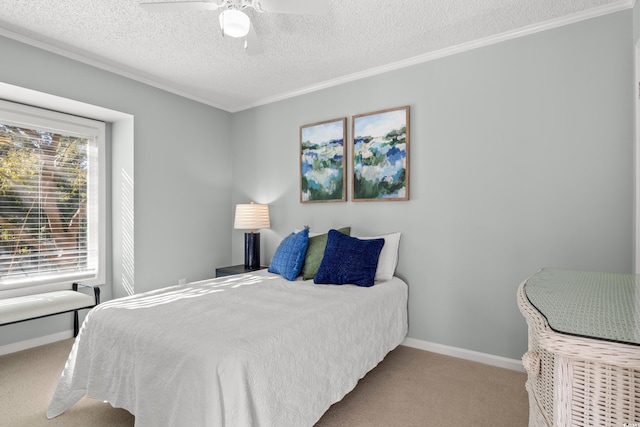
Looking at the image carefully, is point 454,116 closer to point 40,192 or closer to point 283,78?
point 283,78

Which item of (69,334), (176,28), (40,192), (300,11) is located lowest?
(69,334)

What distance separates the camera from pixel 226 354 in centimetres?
141

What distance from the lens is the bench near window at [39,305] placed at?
8.29ft

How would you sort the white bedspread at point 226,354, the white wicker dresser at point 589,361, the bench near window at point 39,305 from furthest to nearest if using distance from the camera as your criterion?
the bench near window at point 39,305
the white bedspread at point 226,354
the white wicker dresser at point 589,361

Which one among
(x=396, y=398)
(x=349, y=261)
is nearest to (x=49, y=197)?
(x=349, y=261)

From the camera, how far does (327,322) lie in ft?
6.41

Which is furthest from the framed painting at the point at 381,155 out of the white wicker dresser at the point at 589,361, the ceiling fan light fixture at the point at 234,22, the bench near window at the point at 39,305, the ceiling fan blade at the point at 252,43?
the bench near window at the point at 39,305

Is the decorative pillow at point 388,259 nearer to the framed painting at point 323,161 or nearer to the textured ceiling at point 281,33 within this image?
the framed painting at point 323,161

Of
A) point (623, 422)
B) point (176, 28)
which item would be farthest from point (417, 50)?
point (623, 422)

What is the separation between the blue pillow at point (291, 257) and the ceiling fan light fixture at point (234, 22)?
5.95 ft

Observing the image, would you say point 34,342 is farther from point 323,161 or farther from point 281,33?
point 281,33

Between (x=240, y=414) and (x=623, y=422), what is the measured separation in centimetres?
124

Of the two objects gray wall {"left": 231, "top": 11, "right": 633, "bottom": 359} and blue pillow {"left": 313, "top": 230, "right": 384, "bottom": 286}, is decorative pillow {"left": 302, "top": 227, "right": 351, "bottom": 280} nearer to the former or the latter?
blue pillow {"left": 313, "top": 230, "right": 384, "bottom": 286}

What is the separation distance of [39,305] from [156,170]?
1.67 metres
